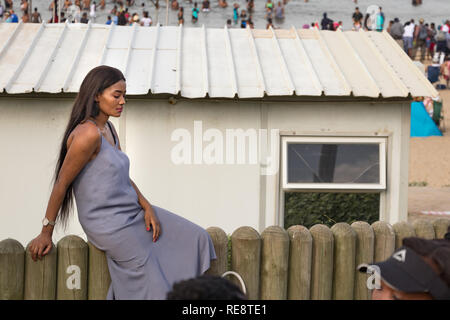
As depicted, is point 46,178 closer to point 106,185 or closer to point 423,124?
point 106,185

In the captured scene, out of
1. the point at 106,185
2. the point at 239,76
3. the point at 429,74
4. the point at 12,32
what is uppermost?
the point at 429,74

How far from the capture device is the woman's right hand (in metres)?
3.63

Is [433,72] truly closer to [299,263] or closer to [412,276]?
[299,263]

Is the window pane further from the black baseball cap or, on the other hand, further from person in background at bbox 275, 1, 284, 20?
person in background at bbox 275, 1, 284, 20

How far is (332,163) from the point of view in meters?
7.33

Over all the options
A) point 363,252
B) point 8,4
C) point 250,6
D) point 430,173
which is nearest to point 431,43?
point 250,6

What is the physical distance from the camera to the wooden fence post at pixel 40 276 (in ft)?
12.5

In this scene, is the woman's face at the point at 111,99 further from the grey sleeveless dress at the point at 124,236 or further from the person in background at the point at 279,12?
the person in background at the point at 279,12

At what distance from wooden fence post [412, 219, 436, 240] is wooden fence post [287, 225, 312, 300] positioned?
0.86m

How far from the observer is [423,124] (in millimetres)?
24938

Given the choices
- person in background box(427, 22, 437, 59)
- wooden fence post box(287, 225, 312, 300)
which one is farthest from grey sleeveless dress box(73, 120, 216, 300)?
person in background box(427, 22, 437, 59)

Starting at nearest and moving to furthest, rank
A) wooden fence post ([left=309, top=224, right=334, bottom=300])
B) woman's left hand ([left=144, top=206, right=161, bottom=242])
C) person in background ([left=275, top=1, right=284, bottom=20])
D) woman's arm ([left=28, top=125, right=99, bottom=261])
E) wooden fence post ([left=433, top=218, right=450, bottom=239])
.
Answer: woman's arm ([left=28, top=125, right=99, bottom=261]), woman's left hand ([left=144, top=206, right=161, bottom=242]), wooden fence post ([left=309, top=224, right=334, bottom=300]), wooden fence post ([left=433, top=218, right=450, bottom=239]), person in background ([left=275, top=1, right=284, bottom=20])
